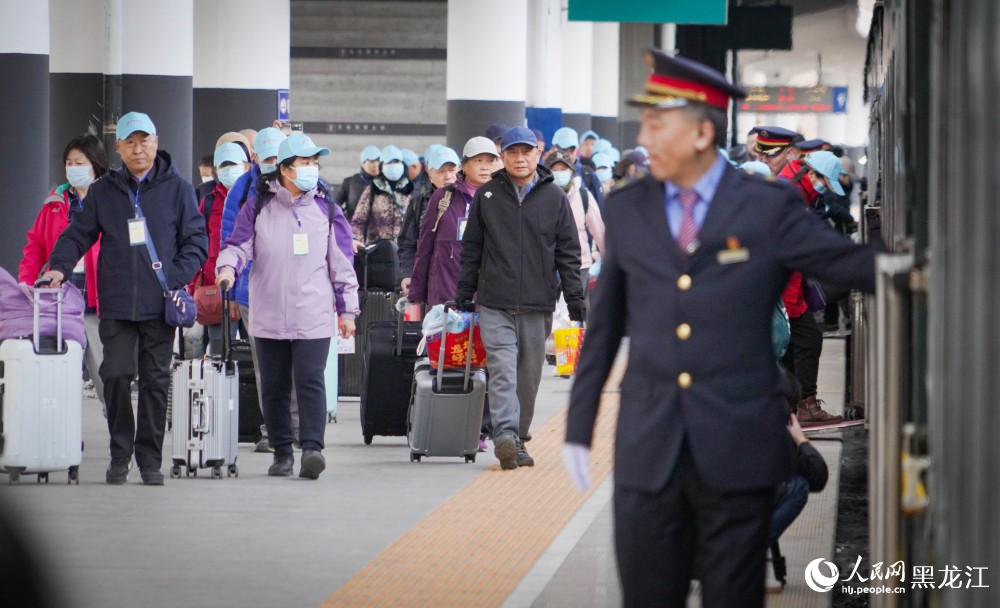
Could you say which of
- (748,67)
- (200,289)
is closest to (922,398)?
(200,289)

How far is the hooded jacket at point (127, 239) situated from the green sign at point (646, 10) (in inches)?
179

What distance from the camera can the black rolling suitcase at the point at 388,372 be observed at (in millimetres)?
11547

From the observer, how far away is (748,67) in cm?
7906

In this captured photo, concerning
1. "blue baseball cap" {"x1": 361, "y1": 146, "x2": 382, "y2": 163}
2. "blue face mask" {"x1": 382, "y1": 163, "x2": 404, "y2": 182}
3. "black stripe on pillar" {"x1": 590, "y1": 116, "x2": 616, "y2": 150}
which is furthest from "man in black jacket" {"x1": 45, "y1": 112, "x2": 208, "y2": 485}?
"black stripe on pillar" {"x1": 590, "y1": 116, "x2": 616, "y2": 150}

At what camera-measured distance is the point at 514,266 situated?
34.1 ft

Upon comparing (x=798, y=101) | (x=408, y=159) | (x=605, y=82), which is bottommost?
(x=408, y=159)

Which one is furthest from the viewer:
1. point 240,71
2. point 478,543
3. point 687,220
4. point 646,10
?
point 240,71

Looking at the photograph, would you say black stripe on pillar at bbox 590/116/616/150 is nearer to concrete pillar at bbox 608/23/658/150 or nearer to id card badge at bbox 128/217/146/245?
concrete pillar at bbox 608/23/658/150

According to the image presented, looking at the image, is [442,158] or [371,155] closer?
[442,158]

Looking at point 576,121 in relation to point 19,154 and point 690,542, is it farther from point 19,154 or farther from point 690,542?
point 690,542

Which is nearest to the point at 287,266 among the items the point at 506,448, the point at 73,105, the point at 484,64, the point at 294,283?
the point at 294,283

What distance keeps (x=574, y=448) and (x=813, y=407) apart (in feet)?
26.8

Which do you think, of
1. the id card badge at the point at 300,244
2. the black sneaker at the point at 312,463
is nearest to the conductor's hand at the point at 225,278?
the id card badge at the point at 300,244

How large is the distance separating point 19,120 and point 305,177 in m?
3.42
